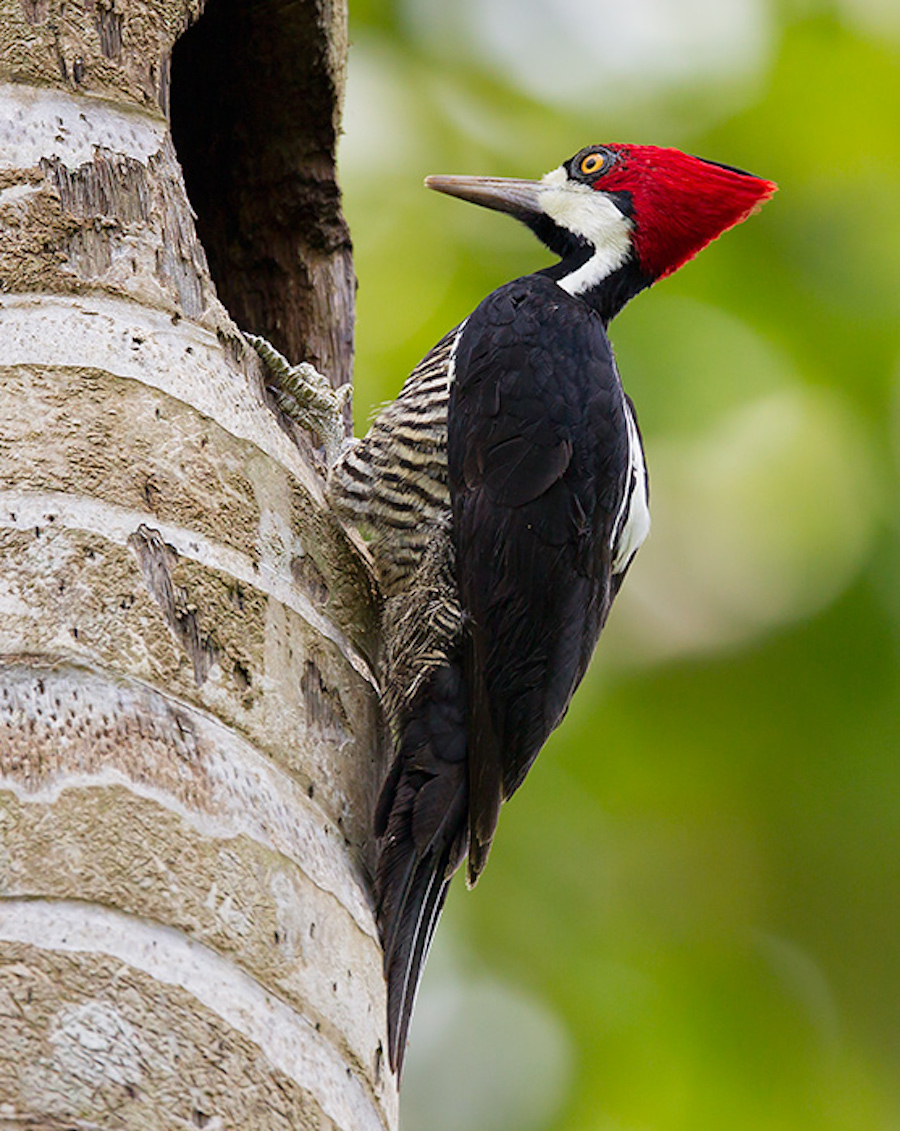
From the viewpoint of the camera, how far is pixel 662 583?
5.09m

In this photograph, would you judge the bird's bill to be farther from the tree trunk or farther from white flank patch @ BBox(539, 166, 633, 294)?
the tree trunk

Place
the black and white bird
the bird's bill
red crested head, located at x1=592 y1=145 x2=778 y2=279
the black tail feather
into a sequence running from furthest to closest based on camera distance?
1. the bird's bill
2. red crested head, located at x1=592 y1=145 x2=778 y2=279
3. the black and white bird
4. the black tail feather

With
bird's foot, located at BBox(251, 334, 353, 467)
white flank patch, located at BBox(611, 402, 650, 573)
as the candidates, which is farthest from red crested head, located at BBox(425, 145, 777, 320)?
bird's foot, located at BBox(251, 334, 353, 467)

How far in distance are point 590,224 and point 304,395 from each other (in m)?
1.18

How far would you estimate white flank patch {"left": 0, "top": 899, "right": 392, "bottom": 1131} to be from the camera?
176 centimetres

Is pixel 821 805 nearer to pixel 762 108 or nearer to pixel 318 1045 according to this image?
pixel 762 108

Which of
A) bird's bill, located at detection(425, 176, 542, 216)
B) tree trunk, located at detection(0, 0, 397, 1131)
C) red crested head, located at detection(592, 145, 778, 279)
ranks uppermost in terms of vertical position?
bird's bill, located at detection(425, 176, 542, 216)

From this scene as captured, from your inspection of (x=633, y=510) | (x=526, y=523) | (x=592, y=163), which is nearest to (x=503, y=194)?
(x=592, y=163)

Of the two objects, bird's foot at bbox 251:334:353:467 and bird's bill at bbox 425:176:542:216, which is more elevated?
bird's bill at bbox 425:176:542:216

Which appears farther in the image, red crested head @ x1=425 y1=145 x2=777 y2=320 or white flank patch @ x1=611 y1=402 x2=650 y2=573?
red crested head @ x1=425 y1=145 x2=777 y2=320

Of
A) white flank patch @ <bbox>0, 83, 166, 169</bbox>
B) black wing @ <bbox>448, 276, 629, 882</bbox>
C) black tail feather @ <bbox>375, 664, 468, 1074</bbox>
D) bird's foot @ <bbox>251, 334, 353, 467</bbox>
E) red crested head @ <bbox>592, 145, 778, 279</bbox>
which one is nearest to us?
black tail feather @ <bbox>375, 664, 468, 1074</bbox>

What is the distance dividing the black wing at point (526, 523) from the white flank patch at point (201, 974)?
0.80 meters

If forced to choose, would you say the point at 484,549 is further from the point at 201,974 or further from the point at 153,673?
the point at 201,974

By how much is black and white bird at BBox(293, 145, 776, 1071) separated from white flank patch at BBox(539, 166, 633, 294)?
1.06 feet
